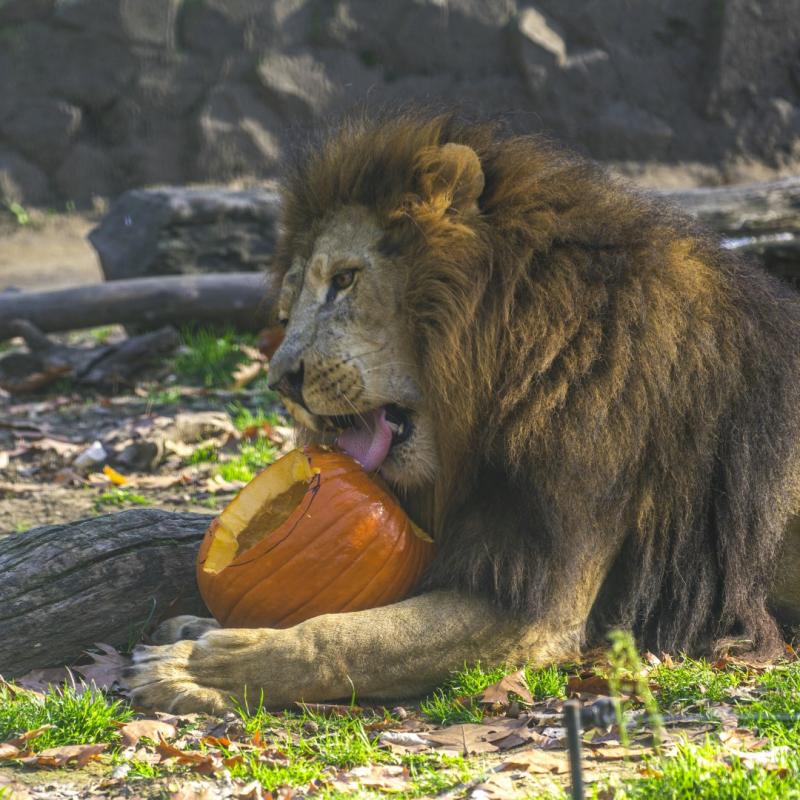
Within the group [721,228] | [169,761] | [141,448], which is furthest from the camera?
[721,228]

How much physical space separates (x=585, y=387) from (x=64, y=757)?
177 centimetres

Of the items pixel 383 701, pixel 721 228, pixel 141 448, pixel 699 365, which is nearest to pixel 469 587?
pixel 383 701

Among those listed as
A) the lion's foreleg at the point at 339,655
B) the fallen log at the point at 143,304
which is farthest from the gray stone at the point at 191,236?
the lion's foreleg at the point at 339,655

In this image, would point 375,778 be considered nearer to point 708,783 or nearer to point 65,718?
point 708,783

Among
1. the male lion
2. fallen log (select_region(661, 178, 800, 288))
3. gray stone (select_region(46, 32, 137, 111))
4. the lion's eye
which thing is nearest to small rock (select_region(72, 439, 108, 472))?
the male lion

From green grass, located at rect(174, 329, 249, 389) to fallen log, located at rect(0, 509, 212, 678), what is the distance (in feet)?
12.8

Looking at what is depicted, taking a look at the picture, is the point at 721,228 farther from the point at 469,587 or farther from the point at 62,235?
the point at 62,235

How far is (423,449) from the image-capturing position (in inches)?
154

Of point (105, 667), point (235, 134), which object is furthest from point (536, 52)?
point (105, 667)

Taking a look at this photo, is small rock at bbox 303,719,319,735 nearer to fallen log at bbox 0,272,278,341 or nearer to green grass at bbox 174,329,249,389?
green grass at bbox 174,329,249,389

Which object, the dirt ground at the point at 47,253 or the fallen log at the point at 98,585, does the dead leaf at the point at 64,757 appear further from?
the dirt ground at the point at 47,253

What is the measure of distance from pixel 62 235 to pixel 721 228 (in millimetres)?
8210

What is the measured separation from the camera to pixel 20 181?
14305 millimetres

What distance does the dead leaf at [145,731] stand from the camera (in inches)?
133
